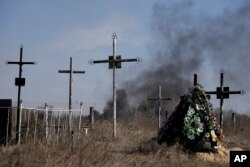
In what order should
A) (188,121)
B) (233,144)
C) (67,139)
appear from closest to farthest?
(67,139)
(188,121)
(233,144)

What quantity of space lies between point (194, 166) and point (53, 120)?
6883mm

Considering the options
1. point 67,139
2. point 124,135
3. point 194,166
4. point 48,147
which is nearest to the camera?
point 48,147

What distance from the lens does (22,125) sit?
2000cm

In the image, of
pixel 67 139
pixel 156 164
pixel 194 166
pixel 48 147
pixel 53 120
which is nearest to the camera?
pixel 48 147

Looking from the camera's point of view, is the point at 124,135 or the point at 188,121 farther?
the point at 124,135

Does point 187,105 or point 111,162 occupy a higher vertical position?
point 187,105

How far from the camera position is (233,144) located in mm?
23594

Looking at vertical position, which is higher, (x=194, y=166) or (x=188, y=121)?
(x=188, y=121)

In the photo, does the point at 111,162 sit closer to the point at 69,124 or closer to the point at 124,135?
the point at 69,124

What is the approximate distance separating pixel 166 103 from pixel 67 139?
1331 inches

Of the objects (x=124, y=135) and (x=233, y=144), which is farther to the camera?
(x=124, y=135)

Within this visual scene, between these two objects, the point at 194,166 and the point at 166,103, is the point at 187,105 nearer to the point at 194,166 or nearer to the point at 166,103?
the point at 194,166

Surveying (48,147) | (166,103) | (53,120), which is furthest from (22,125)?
(166,103)

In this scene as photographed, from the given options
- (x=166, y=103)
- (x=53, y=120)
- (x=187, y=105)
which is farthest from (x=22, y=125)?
(x=166, y=103)
